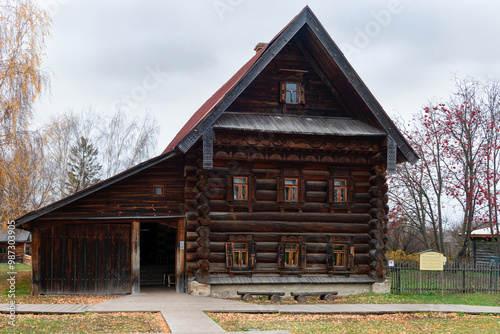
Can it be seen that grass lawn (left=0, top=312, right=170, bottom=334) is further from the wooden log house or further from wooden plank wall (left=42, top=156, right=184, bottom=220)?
wooden plank wall (left=42, top=156, right=184, bottom=220)

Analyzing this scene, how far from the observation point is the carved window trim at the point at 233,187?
20.8m

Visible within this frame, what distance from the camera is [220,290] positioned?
20.4 meters

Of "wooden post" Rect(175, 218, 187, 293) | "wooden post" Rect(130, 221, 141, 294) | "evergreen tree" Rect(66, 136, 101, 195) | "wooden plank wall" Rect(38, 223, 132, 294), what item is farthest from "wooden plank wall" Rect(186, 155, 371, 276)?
"evergreen tree" Rect(66, 136, 101, 195)

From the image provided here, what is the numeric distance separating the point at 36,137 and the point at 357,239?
1368cm

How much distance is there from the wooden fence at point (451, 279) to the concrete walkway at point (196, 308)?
2955mm

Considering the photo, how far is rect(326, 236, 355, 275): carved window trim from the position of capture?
21625 mm

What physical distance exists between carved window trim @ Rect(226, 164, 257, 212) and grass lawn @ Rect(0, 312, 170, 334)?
6.33 m

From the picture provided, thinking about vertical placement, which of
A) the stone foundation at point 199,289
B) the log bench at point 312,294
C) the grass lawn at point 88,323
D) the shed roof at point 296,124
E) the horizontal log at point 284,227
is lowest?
the log bench at point 312,294

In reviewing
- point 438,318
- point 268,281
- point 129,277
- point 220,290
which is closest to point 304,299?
point 268,281

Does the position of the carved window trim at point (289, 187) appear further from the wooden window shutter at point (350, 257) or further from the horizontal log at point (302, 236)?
the wooden window shutter at point (350, 257)

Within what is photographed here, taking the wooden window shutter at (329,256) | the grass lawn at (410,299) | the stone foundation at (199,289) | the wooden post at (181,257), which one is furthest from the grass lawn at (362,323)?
the wooden post at (181,257)

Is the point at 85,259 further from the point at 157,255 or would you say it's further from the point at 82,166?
the point at 82,166

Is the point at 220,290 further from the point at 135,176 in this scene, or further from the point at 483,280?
the point at 483,280

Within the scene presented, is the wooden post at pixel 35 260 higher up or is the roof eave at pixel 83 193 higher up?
the roof eave at pixel 83 193
